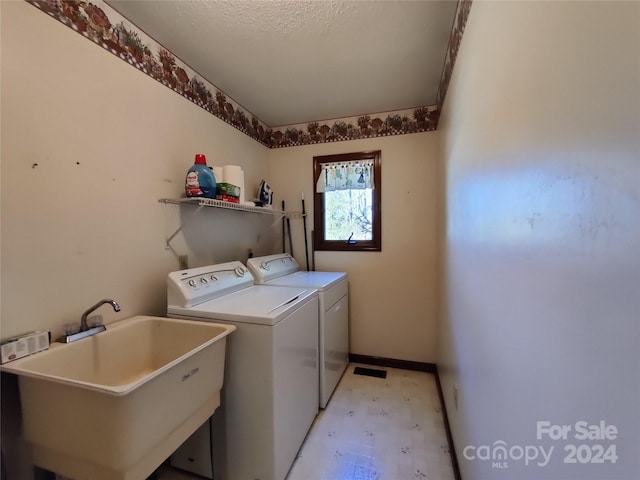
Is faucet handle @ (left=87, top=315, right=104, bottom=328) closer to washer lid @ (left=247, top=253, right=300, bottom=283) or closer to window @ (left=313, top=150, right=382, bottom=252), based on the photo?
washer lid @ (left=247, top=253, right=300, bottom=283)

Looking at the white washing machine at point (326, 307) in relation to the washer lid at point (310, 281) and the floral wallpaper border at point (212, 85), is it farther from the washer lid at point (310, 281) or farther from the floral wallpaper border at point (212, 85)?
the floral wallpaper border at point (212, 85)

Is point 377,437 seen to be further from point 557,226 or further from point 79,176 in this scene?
point 79,176

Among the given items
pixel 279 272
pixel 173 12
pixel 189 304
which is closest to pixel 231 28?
pixel 173 12

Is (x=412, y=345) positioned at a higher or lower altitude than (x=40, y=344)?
lower

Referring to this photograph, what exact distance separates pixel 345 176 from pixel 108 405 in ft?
7.68

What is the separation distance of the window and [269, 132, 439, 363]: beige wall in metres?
0.07

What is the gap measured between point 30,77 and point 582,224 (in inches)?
69.4

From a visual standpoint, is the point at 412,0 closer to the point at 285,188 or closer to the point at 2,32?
the point at 2,32

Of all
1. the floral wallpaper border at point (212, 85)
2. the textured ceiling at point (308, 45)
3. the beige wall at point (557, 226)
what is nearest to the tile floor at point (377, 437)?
the beige wall at point (557, 226)

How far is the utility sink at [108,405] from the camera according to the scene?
2.70ft

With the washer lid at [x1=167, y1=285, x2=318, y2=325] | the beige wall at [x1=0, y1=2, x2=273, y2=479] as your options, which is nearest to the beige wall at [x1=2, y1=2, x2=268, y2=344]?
the beige wall at [x1=0, y1=2, x2=273, y2=479]

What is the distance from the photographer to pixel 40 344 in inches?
40.2

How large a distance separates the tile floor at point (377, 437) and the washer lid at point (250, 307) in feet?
2.85

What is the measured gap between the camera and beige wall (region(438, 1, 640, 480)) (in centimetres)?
37
